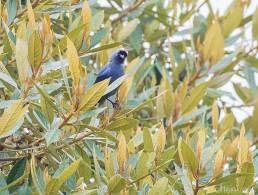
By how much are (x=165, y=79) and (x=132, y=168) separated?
0.93 m

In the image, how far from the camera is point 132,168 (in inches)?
90.9

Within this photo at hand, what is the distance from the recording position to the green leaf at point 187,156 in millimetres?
A: 2242

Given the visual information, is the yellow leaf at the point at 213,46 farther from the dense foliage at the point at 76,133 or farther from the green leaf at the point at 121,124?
the green leaf at the point at 121,124

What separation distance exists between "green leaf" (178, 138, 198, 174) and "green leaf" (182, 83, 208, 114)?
915 mm

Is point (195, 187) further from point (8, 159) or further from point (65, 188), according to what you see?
point (8, 159)

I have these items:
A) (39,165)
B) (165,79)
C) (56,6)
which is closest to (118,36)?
(165,79)

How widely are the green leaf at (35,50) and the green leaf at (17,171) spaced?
321mm

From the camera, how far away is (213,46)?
3.30m

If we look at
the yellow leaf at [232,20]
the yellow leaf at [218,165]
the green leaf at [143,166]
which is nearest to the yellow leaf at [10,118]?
the green leaf at [143,166]

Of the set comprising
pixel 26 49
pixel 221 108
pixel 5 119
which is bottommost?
pixel 221 108

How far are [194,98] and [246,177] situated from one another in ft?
2.98

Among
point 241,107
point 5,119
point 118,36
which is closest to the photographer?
point 5,119

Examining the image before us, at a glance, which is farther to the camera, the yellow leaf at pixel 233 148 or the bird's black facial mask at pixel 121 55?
the bird's black facial mask at pixel 121 55

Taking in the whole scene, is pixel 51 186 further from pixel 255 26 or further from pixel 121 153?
pixel 255 26
